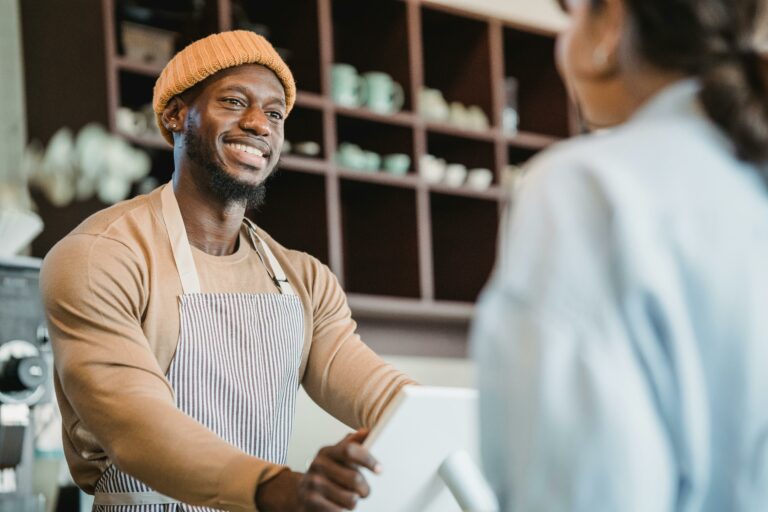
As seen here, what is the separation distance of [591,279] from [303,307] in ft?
4.18

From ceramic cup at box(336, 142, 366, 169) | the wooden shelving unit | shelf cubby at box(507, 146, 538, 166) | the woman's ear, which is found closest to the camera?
the woman's ear

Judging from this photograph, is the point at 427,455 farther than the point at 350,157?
No

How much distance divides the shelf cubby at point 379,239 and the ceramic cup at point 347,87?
256mm

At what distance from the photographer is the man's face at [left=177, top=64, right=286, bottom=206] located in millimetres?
1992

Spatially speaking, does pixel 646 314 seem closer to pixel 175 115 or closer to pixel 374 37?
pixel 175 115

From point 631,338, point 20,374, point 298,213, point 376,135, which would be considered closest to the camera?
point 631,338

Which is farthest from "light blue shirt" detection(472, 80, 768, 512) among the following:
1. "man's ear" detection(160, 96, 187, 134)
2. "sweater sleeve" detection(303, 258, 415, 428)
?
"man's ear" detection(160, 96, 187, 134)

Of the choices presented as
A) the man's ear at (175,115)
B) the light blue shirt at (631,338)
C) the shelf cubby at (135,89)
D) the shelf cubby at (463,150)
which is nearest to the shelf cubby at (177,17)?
the shelf cubby at (135,89)

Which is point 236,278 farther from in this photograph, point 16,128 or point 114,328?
point 16,128

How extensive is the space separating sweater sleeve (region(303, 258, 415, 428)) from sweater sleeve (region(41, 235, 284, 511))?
36 centimetres

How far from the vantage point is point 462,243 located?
3.87 meters

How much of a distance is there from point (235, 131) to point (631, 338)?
1.36 metres

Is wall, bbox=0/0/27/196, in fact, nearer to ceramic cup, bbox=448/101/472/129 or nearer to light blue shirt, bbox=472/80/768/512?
ceramic cup, bbox=448/101/472/129

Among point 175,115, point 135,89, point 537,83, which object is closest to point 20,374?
point 175,115
